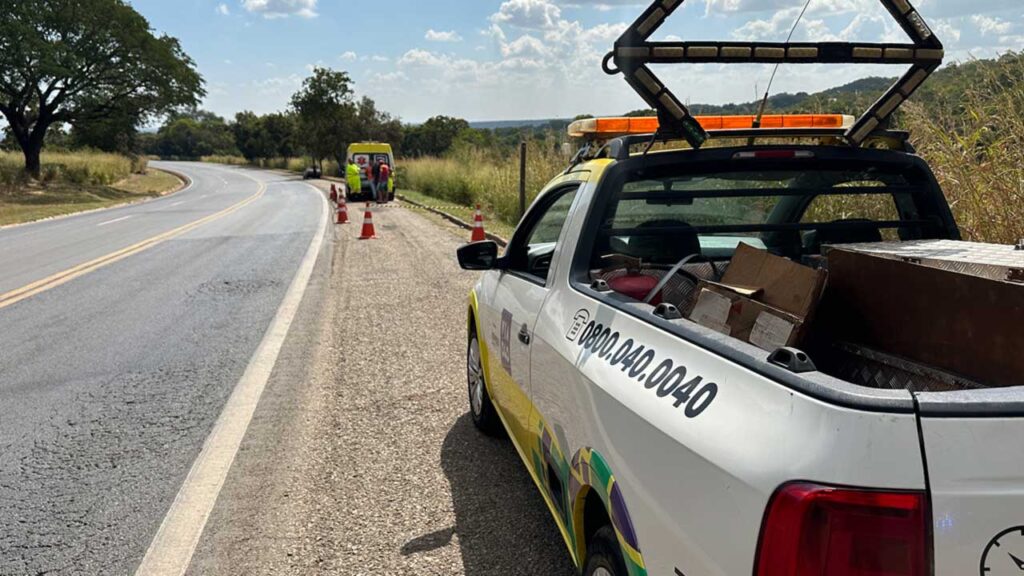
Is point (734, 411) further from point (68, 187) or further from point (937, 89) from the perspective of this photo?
point (68, 187)

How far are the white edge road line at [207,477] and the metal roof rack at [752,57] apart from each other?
2.81 m

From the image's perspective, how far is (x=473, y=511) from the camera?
12.1 feet

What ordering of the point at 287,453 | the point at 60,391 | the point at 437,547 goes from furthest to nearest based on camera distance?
the point at 60,391 → the point at 287,453 → the point at 437,547

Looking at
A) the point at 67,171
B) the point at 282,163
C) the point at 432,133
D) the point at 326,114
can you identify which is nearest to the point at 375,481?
the point at 67,171

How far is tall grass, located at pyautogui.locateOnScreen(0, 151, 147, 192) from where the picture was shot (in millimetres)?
35812

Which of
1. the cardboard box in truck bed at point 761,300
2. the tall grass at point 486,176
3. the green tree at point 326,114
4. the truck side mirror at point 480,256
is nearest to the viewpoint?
the cardboard box in truck bed at point 761,300

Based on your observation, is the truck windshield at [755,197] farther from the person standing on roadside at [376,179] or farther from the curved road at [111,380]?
the person standing on roadside at [376,179]

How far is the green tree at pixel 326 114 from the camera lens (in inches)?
2392

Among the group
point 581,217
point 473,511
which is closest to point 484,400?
point 473,511

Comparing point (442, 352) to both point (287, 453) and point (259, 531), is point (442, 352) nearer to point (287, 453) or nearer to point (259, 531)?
point (287, 453)

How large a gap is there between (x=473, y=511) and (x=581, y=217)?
1.62 m

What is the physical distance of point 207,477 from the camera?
4102mm

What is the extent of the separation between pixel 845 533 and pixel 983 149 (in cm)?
514

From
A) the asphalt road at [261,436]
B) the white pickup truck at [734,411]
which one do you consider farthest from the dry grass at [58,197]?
the white pickup truck at [734,411]
